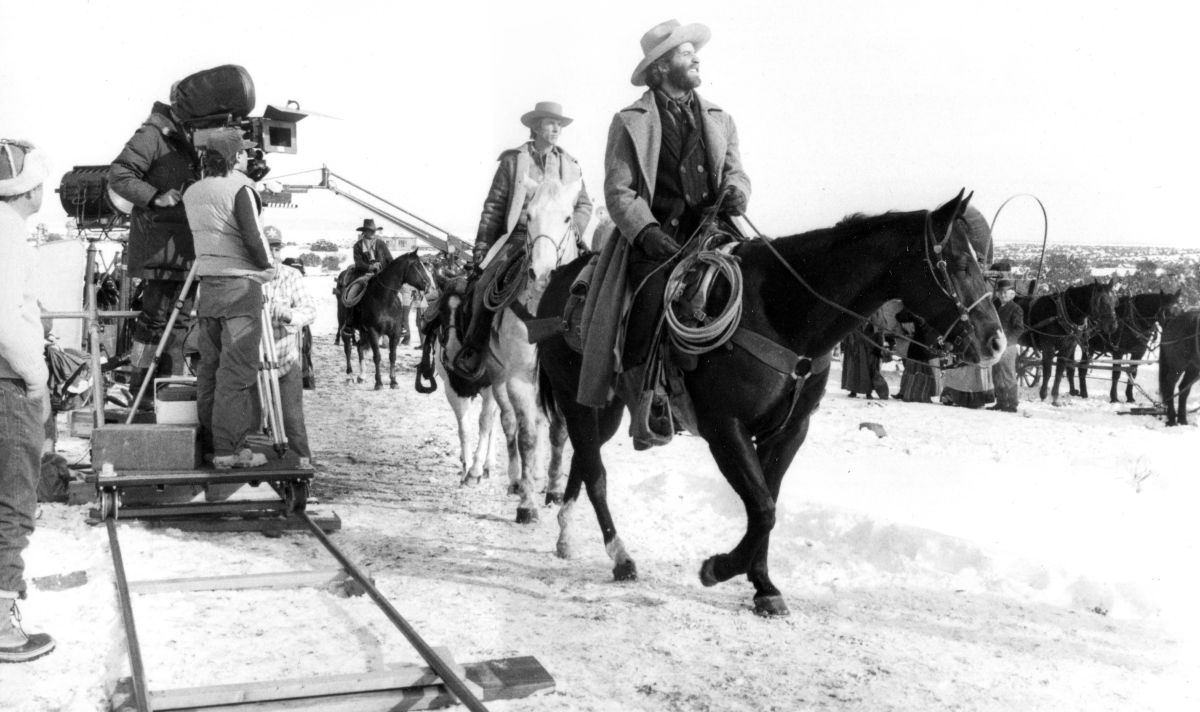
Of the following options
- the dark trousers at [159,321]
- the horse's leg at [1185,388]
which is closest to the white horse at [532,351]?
the dark trousers at [159,321]

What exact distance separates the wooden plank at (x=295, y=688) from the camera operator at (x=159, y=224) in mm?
4928

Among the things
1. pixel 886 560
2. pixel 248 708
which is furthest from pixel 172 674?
pixel 886 560

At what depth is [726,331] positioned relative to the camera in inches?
219

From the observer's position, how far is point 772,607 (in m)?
5.76

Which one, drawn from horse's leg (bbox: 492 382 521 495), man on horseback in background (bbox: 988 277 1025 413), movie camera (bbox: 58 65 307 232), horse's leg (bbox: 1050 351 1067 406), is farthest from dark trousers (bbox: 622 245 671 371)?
horse's leg (bbox: 1050 351 1067 406)

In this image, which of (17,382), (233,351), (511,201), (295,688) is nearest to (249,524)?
(233,351)

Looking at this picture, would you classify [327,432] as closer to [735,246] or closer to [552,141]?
[552,141]

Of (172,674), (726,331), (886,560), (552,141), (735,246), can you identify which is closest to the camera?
(172,674)

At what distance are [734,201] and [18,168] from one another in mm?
3470

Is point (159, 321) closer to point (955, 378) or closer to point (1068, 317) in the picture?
point (955, 378)

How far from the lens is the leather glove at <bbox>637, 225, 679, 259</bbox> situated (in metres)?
5.91

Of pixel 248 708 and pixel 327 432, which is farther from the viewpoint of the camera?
pixel 327 432

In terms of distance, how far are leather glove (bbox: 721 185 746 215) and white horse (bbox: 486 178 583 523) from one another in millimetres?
2075

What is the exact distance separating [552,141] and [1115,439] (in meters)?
8.56
